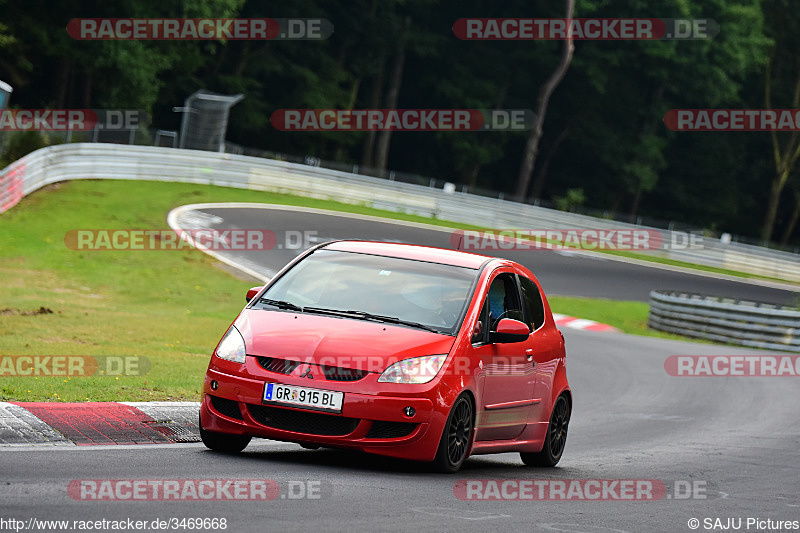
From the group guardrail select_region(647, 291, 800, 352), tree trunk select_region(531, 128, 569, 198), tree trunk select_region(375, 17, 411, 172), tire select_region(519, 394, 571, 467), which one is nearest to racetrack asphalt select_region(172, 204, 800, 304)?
guardrail select_region(647, 291, 800, 352)

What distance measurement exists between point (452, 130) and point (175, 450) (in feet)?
193

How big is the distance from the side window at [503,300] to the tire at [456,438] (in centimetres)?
85

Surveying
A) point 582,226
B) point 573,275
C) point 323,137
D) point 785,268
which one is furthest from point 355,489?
point 323,137

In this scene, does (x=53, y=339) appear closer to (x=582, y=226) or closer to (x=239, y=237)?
(x=239, y=237)

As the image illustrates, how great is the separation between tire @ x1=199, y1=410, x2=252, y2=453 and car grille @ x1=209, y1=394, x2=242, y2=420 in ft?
0.61

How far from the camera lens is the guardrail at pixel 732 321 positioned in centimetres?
2589

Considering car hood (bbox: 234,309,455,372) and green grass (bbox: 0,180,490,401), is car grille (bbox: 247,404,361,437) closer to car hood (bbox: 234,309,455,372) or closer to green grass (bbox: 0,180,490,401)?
car hood (bbox: 234,309,455,372)

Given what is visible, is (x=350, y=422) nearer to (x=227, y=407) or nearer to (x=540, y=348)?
(x=227, y=407)

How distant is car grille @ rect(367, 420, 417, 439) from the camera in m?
7.79

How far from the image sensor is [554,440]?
33.0ft

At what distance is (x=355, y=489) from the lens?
7238 mm

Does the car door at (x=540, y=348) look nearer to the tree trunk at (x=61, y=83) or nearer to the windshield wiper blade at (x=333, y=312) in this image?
the windshield wiper blade at (x=333, y=312)

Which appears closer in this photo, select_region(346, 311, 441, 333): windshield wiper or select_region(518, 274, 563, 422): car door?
select_region(346, 311, 441, 333): windshield wiper

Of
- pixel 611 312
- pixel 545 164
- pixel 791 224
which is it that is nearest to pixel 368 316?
pixel 611 312
